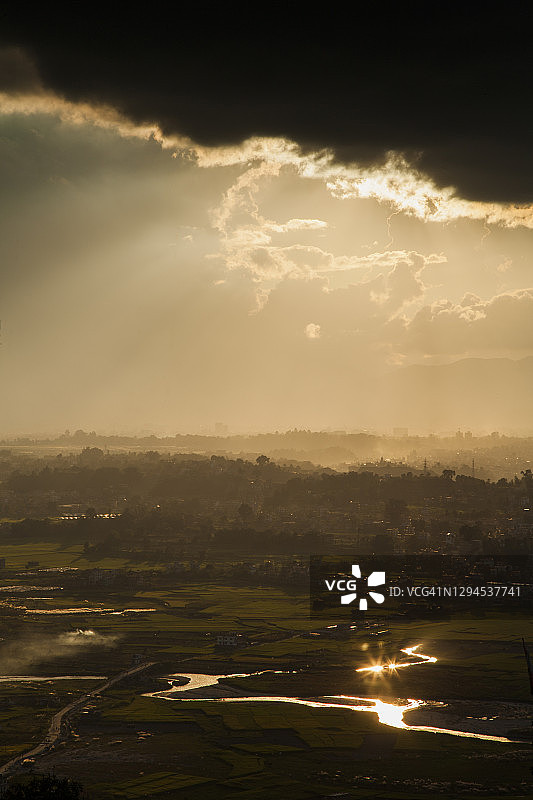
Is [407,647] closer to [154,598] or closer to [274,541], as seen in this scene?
[154,598]

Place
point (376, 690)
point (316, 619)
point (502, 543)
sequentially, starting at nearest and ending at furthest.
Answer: point (376, 690) < point (316, 619) < point (502, 543)

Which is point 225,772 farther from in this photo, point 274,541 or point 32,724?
point 274,541

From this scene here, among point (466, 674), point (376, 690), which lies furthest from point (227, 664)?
point (466, 674)

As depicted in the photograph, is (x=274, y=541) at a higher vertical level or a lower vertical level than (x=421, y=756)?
higher

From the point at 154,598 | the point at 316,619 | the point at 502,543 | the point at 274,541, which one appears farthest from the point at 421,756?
the point at 274,541

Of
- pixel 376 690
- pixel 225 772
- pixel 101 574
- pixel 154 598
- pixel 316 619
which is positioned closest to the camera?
pixel 225 772

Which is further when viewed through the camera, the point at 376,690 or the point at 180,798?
the point at 376,690
